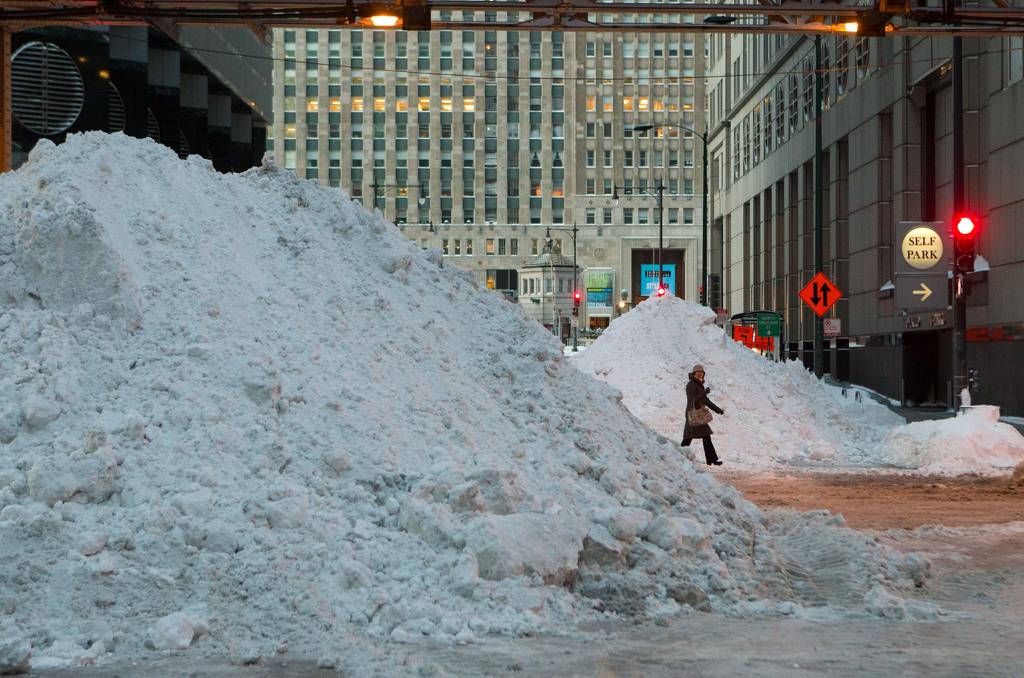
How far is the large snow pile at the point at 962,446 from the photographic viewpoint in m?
18.8

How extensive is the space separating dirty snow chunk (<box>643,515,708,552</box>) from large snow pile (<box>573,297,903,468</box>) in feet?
34.6

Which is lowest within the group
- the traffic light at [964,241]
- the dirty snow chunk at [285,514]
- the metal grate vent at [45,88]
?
the dirty snow chunk at [285,514]

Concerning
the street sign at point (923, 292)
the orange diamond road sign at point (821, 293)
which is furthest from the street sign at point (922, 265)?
the orange diamond road sign at point (821, 293)

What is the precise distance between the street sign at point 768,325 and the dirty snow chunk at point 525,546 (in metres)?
30.5

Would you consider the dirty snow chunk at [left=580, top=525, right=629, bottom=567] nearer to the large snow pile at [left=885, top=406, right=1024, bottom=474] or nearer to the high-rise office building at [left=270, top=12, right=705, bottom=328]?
the large snow pile at [left=885, top=406, right=1024, bottom=474]

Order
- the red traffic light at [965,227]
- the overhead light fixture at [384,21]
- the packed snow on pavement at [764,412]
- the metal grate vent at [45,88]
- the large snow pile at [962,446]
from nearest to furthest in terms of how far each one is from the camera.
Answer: the overhead light fixture at [384,21], the large snow pile at [962,446], the packed snow on pavement at [764,412], the red traffic light at [965,227], the metal grate vent at [45,88]

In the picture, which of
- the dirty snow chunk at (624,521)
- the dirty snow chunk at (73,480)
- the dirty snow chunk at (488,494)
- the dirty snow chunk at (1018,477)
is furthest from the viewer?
the dirty snow chunk at (1018,477)

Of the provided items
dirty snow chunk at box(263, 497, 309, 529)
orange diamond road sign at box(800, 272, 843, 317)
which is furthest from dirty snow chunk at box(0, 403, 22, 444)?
orange diamond road sign at box(800, 272, 843, 317)

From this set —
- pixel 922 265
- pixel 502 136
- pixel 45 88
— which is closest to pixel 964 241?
pixel 922 265

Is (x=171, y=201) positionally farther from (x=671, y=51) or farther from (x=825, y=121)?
(x=671, y=51)

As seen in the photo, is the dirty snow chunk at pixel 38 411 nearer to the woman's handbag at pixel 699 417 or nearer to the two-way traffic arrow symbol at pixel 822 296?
the woman's handbag at pixel 699 417

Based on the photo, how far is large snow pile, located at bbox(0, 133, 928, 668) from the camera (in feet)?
24.6

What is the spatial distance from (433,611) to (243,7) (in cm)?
1045

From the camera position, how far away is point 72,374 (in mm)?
9289
